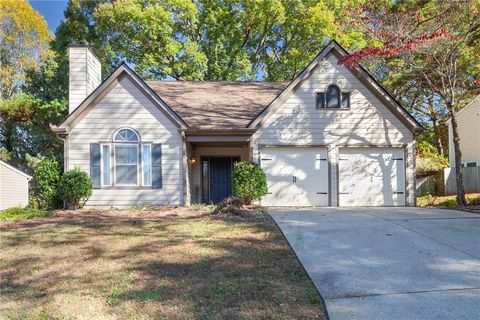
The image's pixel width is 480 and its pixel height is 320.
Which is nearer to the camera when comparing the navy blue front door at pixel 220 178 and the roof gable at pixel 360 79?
the roof gable at pixel 360 79

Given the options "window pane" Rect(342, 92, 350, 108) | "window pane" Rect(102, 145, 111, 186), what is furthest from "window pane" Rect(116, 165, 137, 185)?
"window pane" Rect(342, 92, 350, 108)

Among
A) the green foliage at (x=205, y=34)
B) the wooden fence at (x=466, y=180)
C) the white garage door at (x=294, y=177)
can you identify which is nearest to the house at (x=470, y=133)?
the wooden fence at (x=466, y=180)

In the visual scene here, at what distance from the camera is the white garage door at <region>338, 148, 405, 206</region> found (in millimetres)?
12891

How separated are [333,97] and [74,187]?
885 cm

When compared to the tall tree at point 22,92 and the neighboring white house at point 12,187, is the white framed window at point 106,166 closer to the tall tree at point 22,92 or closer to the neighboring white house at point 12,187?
the neighboring white house at point 12,187

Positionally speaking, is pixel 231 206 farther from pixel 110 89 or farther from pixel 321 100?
pixel 110 89

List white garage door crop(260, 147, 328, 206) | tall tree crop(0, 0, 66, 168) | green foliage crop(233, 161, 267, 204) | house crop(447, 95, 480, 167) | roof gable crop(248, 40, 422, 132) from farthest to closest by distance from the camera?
tall tree crop(0, 0, 66, 168) < house crop(447, 95, 480, 167) < white garage door crop(260, 147, 328, 206) < roof gable crop(248, 40, 422, 132) < green foliage crop(233, 161, 267, 204)

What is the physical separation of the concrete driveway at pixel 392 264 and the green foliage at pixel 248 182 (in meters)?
2.69

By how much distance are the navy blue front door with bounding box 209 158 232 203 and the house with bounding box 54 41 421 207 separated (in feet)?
8.08

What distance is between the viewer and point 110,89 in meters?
12.4

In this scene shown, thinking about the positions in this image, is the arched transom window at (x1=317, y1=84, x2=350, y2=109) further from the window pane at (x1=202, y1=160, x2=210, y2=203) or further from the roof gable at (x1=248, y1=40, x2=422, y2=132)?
the window pane at (x1=202, y1=160, x2=210, y2=203)

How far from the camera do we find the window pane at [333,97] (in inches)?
509

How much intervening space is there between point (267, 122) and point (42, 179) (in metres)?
7.45

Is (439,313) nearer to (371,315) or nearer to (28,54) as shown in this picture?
(371,315)
